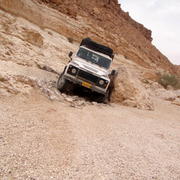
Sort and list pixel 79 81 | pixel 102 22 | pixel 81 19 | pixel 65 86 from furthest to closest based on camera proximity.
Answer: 1. pixel 102 22
2. pixel 81 19
3. pixel 65 86
4. pixel 79 81

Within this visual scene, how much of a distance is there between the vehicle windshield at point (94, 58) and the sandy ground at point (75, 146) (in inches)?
146

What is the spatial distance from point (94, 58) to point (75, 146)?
19.7ft

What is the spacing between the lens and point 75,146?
3.57 meters

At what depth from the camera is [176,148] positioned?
4.72 metres

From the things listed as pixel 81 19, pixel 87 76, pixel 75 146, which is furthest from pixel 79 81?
pixel 81 19

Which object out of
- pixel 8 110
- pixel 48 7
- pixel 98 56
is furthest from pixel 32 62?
pixel 48 7

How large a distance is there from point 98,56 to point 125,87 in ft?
6.59

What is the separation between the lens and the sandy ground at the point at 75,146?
9.02 feet

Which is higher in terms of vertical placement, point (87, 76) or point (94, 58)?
point (94, 58)

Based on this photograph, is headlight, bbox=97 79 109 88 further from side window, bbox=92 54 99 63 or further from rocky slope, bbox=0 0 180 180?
side window, bbox=92 54 99 63

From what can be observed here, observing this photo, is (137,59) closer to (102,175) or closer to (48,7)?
(48,7)

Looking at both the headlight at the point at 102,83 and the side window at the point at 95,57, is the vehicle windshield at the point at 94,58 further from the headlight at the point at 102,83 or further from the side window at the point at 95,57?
the headlight at the point at 102,83

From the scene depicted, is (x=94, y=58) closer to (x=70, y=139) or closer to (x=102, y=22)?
(x=70, y=139)

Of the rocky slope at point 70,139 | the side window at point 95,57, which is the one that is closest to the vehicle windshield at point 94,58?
the side window at point 95,57
